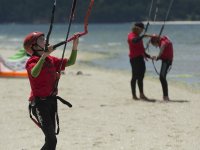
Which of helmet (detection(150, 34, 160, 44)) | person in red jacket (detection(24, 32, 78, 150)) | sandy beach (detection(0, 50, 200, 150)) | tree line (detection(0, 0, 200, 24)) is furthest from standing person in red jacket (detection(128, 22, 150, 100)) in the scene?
tree line (detection(0, 0, 200, 24))

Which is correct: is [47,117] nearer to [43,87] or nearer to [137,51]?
[43,87]

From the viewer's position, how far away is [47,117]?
610 cm

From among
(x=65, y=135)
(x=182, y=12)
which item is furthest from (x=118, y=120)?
(x=182, y=12)

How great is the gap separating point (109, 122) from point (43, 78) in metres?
4.09

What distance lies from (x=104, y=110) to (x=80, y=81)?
256 inches

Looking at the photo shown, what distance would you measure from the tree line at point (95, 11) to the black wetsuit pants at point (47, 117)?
11719cm

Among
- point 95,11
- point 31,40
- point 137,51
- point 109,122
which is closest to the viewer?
point 31,40

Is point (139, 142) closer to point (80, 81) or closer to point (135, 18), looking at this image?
point (80, 81)

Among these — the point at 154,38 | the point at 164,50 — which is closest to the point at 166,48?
the point at 164,50

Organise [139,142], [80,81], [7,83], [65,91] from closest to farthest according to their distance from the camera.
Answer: [139,142], [65,91], [7,83], [80,81]

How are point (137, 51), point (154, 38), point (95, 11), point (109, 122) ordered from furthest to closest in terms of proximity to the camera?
point (95, 11)
point (137, 51)
point (154, 38)
point (109, 122)

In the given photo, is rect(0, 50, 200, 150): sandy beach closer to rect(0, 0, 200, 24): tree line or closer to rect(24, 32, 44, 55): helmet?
rect(24, 32, 44, 55): helmet

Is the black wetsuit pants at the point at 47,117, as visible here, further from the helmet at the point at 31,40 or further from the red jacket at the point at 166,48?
the red jacket at the point at 166,48

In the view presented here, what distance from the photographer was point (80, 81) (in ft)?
58.7
